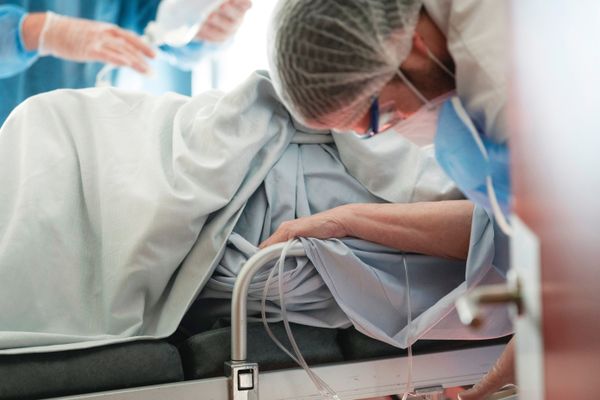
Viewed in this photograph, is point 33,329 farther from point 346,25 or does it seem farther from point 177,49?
point 177,49

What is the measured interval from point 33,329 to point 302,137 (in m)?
0.66

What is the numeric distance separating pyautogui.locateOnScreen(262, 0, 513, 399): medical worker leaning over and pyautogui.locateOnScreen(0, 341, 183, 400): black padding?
1.60 ft

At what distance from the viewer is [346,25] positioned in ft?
3.29

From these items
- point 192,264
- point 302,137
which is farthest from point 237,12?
point 192,264

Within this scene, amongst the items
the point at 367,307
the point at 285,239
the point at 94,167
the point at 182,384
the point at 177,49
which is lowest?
the point at 182,384

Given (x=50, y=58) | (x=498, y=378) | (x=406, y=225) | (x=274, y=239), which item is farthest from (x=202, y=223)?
(x=50, y=58)

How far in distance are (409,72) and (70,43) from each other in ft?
5.89

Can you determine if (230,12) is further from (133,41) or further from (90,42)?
(90,42)

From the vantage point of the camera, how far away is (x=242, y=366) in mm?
1241

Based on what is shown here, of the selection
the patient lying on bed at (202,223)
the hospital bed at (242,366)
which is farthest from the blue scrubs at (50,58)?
the hospital bed at (242,366)

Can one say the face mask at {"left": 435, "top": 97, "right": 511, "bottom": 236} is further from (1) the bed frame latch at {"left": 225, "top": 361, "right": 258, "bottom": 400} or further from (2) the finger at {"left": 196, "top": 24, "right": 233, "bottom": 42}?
(2) the finger at {"left": 196, "top": 24, "right": 233, "bottom": 42}

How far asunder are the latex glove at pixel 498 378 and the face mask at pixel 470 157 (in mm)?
367

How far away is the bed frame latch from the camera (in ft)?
4.07

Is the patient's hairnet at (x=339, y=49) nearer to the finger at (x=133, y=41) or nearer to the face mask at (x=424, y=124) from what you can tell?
the face mask at (x=424, y=124)
